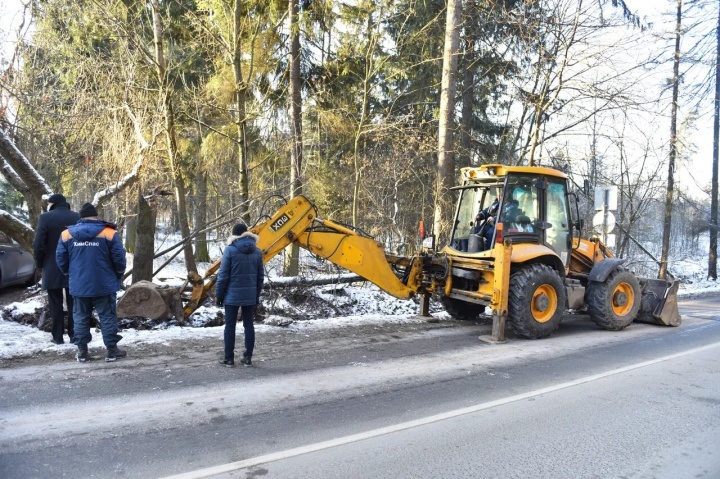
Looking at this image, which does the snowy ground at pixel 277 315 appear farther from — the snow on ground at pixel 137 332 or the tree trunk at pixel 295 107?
the tree trunk at pixel 295 107

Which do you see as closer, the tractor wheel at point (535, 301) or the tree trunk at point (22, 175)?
the tractor wheel at point (535, 301)

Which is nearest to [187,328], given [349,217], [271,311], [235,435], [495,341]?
[271,311]

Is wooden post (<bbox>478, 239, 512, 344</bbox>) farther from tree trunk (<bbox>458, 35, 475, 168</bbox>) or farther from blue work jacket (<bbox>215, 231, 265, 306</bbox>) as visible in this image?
tree trunk (<bbox>458, 35, 475, 168</bbox>)

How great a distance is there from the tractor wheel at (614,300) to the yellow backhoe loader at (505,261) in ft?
0.06

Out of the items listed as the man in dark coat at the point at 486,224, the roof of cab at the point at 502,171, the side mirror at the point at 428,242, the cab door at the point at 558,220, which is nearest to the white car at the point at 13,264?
the side mirror at the point at 428,242

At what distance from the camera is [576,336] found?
8.73m

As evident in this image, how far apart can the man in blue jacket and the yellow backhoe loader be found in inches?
53.0

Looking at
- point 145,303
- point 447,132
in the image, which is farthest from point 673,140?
point 145,303

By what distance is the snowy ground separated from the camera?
6391mm

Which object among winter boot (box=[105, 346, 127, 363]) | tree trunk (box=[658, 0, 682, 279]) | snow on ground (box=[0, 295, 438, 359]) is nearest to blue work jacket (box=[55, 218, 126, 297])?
winter boot (box=[105, 346, 127, 363])

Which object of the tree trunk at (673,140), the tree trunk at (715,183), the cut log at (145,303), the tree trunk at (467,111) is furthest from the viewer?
the tree trunk at (715,183)

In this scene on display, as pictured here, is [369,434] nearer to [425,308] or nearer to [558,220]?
[425,308]

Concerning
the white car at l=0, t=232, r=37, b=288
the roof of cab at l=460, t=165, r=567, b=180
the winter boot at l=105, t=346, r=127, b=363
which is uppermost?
the roof of cab at l=460, t=165, r=567, b=180

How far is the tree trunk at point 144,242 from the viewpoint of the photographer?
9.10 meters
